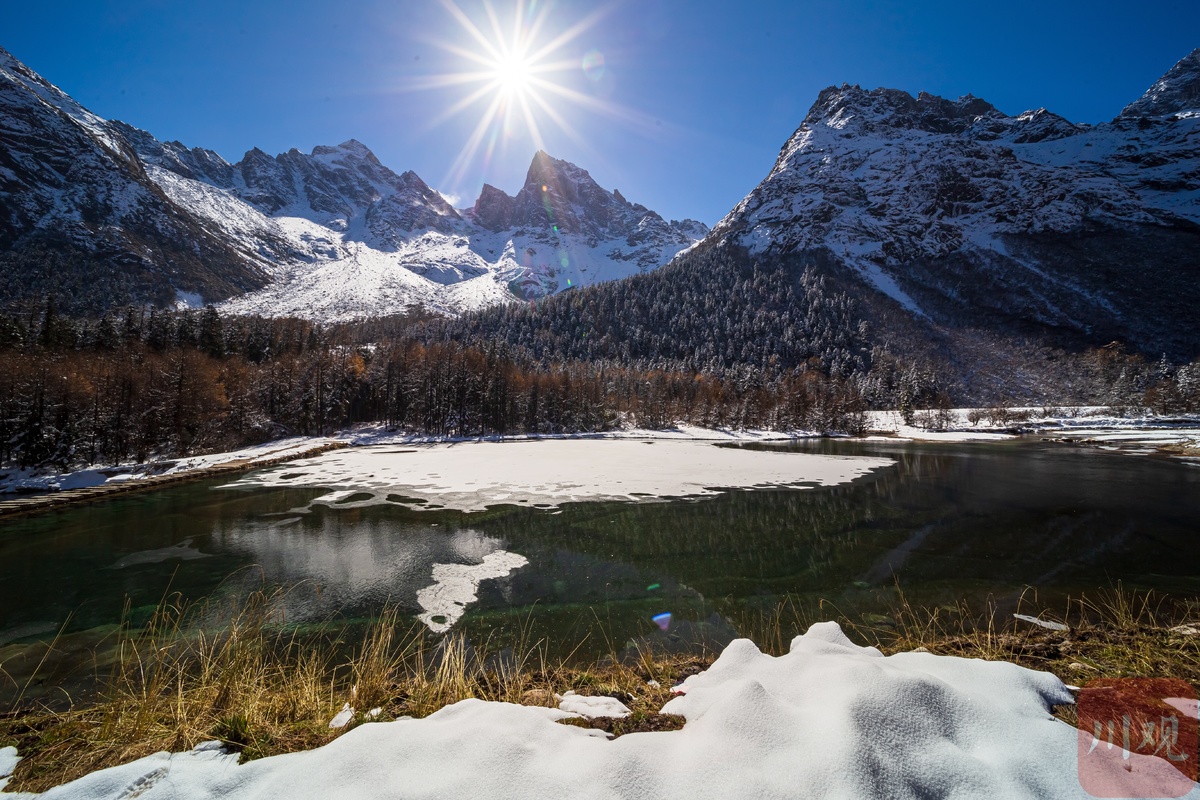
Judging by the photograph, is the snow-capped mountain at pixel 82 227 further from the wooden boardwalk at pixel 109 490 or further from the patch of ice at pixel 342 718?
the patch of ice at pixel 342 718

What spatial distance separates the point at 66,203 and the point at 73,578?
26537cm

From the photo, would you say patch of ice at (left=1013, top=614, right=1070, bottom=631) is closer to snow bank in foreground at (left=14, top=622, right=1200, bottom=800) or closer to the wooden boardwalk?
snow bank in foreground at (left=14, top=622, right=1200, bottom=800)

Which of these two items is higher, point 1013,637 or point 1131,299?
point 1131,299

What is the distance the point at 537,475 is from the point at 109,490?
22.0 meters

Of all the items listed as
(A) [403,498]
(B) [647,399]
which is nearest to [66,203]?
(B) [647,399]

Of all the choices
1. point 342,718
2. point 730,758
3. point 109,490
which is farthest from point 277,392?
point 730,758

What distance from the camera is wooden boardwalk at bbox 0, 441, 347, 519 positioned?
18219mm

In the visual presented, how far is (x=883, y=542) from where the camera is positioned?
470 inches

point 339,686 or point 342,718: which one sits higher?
point 342,718

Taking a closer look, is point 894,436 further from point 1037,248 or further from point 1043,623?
point 1037,248

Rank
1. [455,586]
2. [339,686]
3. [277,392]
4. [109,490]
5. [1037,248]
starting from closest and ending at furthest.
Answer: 1. [339,686]
2. [455,586]
3. [109,490]
4. [277,392]
5. [1037,248]

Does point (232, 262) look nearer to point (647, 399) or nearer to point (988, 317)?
point (647, 399)

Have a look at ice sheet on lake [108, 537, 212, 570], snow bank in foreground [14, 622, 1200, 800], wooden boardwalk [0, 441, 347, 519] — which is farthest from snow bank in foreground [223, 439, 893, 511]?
snow bank in foreground [14, 622, 1200, 800]

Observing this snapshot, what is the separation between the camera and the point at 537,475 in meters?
24.1
